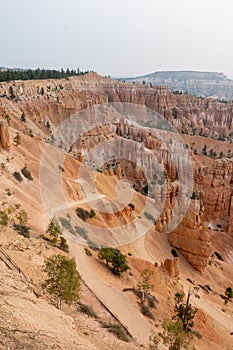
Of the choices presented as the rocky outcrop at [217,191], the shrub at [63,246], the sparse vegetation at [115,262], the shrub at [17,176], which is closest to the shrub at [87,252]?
the sparse vegetation at [115,262]

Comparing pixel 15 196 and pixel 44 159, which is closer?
pixel 15 196

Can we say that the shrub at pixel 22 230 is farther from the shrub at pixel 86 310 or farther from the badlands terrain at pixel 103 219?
the shrub at pixel 86 310

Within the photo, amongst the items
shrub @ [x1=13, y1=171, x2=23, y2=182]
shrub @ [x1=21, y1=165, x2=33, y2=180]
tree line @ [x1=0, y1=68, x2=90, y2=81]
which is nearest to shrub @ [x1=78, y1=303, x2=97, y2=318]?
shrub @ [x1=13, y1=171, x2=23, y2=182]

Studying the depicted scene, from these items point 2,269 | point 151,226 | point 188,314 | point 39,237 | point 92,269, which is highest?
point 2,269

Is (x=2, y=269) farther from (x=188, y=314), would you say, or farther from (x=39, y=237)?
(x=188, y=314)

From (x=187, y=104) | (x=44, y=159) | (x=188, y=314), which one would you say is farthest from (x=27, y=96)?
(x=187, y=104)

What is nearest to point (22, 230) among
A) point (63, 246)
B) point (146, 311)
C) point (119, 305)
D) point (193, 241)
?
point (63, 246)

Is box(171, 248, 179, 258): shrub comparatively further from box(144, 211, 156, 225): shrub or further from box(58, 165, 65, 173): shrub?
box(58, 165, 65, 173): shrub
